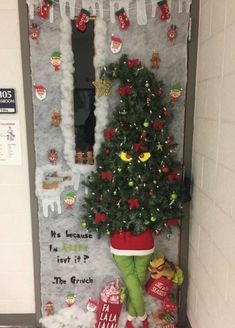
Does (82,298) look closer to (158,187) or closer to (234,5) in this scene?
(158,187)

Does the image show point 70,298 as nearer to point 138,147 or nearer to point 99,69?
point 138,147

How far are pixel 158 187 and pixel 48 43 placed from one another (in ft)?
3.32

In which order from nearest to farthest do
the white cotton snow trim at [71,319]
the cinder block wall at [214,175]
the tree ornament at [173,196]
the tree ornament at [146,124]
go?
the cinder block wall at [214,175] → the tree ornament at [146,124] → the tree ornament at [173,196] → the white cotton snow trim at [71,319]

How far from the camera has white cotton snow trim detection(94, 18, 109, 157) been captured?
192cm

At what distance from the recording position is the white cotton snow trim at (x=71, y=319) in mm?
2246

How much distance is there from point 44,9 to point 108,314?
1828mm

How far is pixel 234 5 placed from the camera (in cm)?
142

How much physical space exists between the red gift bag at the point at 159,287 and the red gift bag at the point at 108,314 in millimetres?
221

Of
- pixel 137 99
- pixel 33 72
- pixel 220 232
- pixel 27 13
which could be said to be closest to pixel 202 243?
pixel 220 232

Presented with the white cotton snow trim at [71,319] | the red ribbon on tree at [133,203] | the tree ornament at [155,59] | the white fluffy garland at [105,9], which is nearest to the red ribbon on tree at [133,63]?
the tree ornament at [155,59]

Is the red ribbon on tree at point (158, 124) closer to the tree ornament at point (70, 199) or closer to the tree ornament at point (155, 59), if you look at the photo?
the tree ornament at point (155, 59)

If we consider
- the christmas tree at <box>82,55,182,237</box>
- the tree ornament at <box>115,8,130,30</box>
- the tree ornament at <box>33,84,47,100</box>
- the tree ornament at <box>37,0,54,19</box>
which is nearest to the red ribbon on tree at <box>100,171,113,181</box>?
the christmas tree at <box>82,55,182,237</box>

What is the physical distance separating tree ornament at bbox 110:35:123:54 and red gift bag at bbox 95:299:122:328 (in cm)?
151

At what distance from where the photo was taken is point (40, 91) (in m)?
1.99
